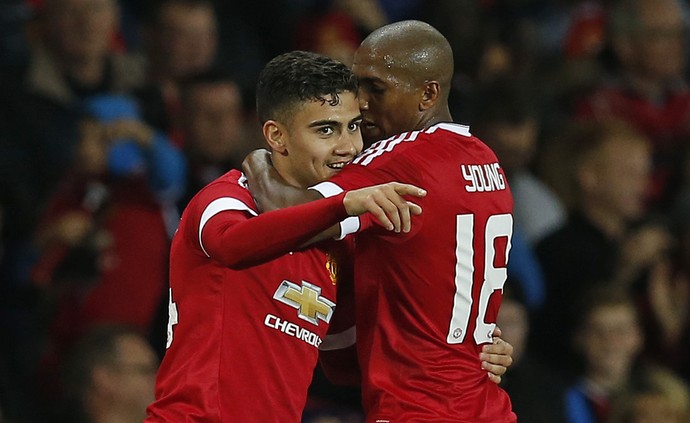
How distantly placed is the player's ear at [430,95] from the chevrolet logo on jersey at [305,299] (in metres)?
0.68

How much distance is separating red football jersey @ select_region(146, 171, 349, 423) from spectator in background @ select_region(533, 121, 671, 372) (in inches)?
155

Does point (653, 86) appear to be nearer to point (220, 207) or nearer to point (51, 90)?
point (51, 90)

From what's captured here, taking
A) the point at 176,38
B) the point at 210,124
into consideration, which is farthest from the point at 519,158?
the point at 176,38

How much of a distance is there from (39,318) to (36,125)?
97cm

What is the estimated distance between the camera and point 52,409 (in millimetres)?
6992

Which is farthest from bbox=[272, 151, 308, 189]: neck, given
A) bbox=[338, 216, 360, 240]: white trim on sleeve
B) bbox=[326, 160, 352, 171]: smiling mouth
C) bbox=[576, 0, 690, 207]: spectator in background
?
bbox=[576, 0, 690, 207]: spectator in background

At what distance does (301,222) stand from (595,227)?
4.77 metres

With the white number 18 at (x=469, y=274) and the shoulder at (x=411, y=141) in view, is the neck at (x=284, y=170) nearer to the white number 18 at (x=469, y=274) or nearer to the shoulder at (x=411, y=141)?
the shoulder at (x=411, y=141)

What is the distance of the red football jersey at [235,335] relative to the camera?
458cm

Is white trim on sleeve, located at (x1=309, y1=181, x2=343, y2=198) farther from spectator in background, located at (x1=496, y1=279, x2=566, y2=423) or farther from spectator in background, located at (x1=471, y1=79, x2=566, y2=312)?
spectator in background, located at (x1=471, y1=79, x2=566, y2=312)

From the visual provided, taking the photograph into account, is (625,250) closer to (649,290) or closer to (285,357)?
(649,290)

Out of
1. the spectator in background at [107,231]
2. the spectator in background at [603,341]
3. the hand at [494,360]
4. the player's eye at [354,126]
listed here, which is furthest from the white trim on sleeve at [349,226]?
the spectator in background at [603,341]

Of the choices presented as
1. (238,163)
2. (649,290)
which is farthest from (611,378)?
(238,163)

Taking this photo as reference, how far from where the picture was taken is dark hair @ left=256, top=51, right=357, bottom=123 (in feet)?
15.0
